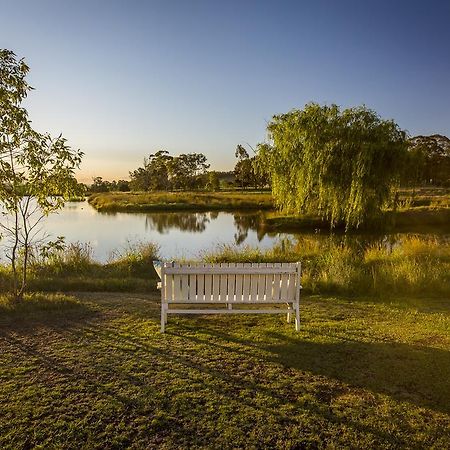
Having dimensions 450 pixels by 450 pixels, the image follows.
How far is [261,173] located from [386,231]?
8.06 metres

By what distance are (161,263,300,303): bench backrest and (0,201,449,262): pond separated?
1067cm

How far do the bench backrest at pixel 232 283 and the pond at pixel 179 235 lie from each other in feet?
35.0

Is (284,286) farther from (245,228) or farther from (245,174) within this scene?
(245,174)

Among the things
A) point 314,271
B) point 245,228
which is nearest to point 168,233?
point 245,228

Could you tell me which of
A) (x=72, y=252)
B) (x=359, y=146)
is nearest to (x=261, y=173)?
(x=359, y=146)

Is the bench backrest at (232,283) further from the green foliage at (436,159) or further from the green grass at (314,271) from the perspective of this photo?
the green foliage at (436,159)

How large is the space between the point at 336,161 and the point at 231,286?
13.6 metres

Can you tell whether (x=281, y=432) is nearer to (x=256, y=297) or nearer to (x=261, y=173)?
(x=256, y=297)

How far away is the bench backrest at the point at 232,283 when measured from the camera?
225 inches

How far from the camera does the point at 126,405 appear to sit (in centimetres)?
365

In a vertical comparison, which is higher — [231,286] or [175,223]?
[231,286]

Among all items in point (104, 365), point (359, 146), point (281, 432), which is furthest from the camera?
point (359, 146)

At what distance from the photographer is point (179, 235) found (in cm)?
2498

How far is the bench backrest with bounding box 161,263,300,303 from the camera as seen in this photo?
571 centimetres
